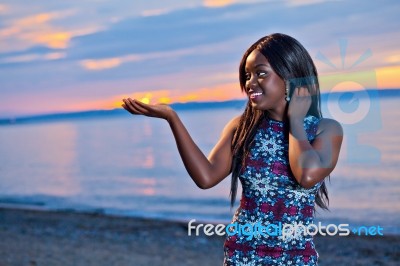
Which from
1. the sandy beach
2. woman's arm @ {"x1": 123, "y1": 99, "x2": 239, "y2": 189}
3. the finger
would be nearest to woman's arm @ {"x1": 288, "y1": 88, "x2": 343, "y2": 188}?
woman's arm @ {"x1": 123, "y1": 99, "x2": 239, "y2": 189}

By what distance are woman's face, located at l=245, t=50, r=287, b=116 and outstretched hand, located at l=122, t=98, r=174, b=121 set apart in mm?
277

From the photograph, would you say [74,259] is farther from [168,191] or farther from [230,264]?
[168,191]

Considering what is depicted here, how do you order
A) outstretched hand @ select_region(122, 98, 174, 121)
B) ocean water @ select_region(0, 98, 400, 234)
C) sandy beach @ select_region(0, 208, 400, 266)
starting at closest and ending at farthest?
outstretched hand @ select_region(122, 98, 174, 121) → sandy beach @ select_region(0, 208, 400, 266) → ocean water @ select_region(0, 98, 400, 234)

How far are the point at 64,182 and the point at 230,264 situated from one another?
2390 cm

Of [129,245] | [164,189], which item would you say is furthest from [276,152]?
[164,189]

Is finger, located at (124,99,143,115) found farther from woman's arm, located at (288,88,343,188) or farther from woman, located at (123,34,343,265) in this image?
woman's arm, located at (288,88,343,188)

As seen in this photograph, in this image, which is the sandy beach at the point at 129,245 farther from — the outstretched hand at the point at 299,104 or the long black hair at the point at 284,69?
the outstretched hand at the point at 299,104

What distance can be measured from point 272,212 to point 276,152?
21cm

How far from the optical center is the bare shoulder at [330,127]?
233cm

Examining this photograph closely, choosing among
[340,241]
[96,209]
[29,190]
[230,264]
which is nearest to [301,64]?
[230,264]

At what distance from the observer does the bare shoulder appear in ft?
7.64

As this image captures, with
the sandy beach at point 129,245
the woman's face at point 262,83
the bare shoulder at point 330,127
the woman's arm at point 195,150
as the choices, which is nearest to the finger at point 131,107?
the woman's arm at point 195,150

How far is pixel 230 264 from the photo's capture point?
7.70 feet

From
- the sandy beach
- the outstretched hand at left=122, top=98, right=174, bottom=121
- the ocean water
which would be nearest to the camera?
the outstretched hand at left=122, top=98, right=174, bottom=121
